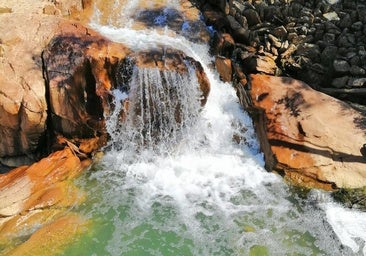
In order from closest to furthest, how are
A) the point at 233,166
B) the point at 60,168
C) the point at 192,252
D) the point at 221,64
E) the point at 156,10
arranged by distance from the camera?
1. the point at 192,252
2. the point at 60,168
3. the point at 233,166
4. the point at 221,64
5. the point at 156,10

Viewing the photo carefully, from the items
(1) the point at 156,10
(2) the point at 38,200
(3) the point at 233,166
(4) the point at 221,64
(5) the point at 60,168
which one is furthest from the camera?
(1) the point at 156,10

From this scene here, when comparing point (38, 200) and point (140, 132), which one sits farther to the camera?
point (140, 132)

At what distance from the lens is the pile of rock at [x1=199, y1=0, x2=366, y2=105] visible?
8641 millimetres

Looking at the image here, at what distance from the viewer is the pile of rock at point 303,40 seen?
8.64m

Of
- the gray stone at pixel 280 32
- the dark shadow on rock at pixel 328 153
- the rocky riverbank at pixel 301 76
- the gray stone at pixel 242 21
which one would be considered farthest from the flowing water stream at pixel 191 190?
the gray stone at pixel 280 32

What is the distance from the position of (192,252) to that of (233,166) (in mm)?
2331

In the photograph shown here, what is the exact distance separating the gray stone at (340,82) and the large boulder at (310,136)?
70 centimetres

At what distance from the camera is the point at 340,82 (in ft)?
28.5

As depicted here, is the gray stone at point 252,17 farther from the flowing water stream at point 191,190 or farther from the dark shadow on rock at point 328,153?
the dark shadow on rock at point 328,153

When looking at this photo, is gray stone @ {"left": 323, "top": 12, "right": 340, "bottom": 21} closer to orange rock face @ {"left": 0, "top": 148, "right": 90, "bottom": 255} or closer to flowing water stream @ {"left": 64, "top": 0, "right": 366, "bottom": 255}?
flowing water stream @ {"left": 64, "top": 0, "right": 366, "bottom": 255}

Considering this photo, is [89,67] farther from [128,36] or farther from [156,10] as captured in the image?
[156,10]

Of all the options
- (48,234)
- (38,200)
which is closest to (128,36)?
(38,200)

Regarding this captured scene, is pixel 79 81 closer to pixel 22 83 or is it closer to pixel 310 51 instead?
pixel 22 83

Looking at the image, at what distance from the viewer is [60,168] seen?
7441mm
